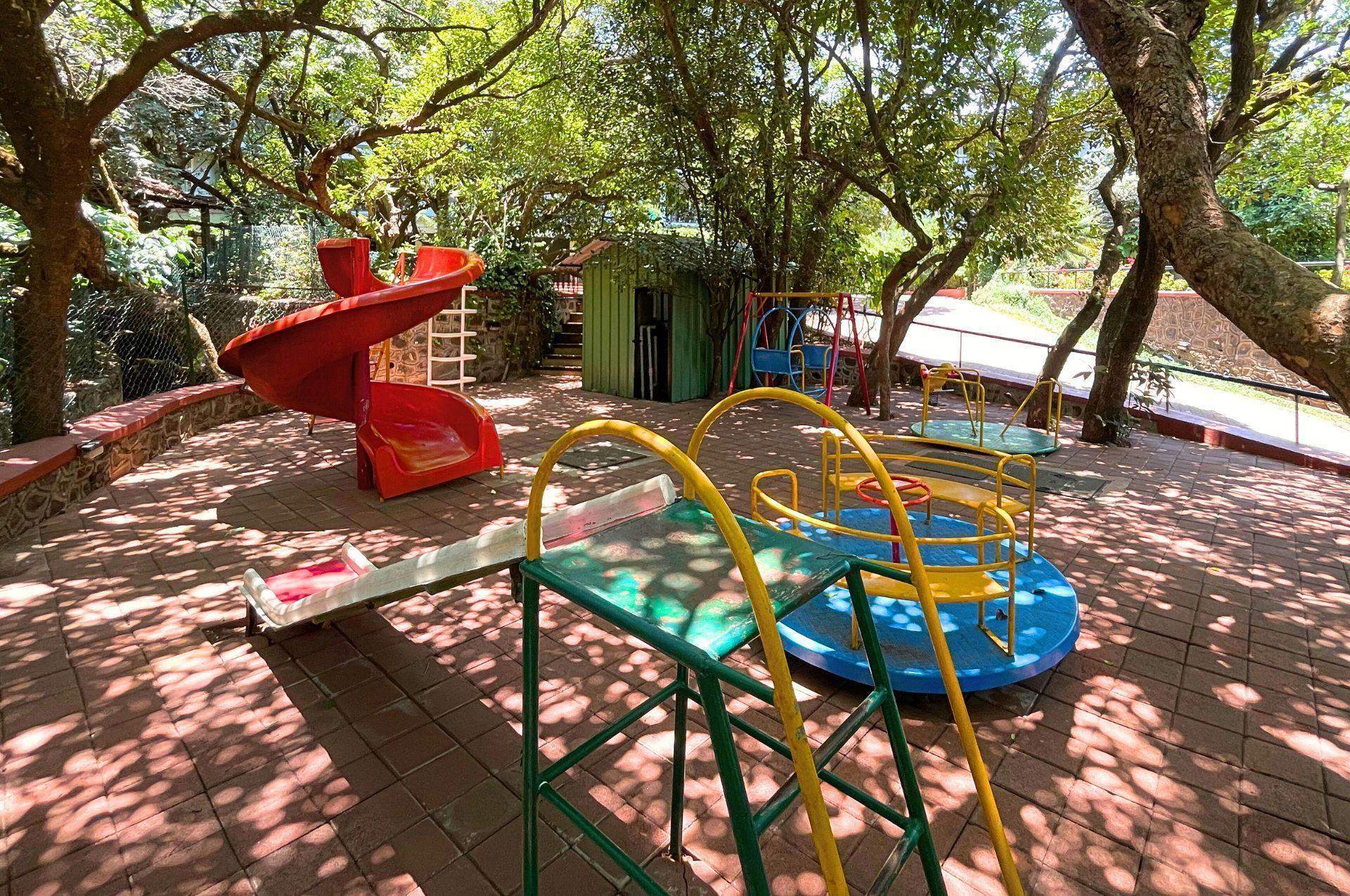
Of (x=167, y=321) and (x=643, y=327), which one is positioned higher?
(x=643, y=327)

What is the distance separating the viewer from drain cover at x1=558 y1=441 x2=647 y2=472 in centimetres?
652

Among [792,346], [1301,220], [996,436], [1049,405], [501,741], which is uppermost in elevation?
[1301,220]

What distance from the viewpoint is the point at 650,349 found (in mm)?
10438

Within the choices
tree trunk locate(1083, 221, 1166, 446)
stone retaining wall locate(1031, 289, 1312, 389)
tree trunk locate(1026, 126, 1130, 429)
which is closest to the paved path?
tree trunk locate(1026, 126, 1130, 429)

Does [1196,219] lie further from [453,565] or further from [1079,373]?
[1079,373]

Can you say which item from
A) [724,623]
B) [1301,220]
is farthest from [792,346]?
[1301,220]

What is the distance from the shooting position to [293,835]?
6.89 feet

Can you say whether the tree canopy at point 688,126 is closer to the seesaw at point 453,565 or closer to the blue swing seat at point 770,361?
the blue swing seat at point 770,361

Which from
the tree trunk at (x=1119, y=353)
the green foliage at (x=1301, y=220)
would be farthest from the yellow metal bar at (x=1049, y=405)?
the green foliage at (x=1301, y=220)

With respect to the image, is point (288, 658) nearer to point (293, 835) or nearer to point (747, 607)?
point (293, 835)

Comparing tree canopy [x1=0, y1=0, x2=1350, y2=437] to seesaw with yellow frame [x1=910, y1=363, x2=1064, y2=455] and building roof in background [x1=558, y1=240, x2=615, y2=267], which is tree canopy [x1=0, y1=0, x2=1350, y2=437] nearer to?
building roof in background [x1=558, y1=240, x2=615, y2=267]

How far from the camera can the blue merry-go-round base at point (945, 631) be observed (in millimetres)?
2785

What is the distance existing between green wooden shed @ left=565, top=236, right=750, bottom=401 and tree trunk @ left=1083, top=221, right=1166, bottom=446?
16.3 ft

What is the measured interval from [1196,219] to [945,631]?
6.61 feet
